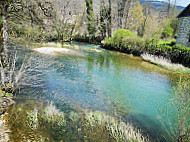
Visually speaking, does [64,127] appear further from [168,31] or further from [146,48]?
[168,31]

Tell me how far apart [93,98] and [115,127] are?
218 cm

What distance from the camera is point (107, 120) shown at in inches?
185

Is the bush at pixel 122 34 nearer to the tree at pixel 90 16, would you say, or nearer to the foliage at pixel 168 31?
the tree at pixel 90 16

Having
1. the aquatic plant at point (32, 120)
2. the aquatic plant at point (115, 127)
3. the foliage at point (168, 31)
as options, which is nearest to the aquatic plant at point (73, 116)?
the aquatic plant at point (115, 127)

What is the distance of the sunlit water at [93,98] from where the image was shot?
13.2ft

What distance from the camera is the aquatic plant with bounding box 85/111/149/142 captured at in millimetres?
3869

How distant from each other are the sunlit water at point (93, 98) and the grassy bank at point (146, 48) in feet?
12.8

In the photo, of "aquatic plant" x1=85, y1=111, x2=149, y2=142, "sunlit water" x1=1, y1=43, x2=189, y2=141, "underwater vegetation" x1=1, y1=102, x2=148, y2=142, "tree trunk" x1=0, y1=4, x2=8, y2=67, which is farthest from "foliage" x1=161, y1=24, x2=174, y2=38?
"tree trunk" x1=0, y1=4, x2=8, y2=67

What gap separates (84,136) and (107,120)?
1.01 m

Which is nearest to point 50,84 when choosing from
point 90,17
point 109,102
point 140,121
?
point 109,102

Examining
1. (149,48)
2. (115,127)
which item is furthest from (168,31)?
(115,127)

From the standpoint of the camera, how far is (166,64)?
12.7 m

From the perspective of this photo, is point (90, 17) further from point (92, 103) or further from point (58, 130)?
point (58, 130)

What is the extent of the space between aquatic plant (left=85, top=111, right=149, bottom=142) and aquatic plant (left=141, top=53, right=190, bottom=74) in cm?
830
